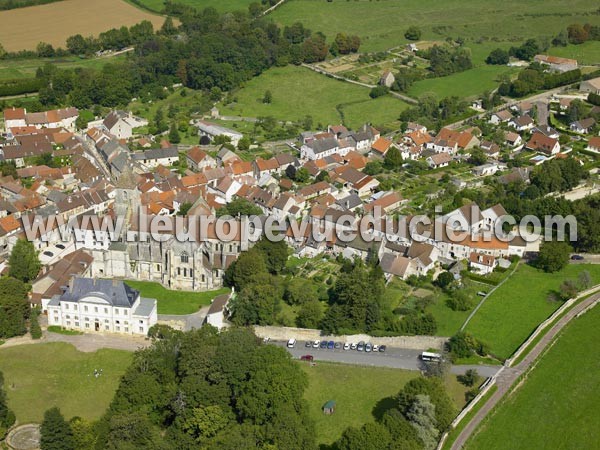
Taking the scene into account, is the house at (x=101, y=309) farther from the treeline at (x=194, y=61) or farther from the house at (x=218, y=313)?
the treeline at (x=194, y=61)

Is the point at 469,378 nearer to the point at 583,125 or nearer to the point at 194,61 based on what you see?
the point at 583,125

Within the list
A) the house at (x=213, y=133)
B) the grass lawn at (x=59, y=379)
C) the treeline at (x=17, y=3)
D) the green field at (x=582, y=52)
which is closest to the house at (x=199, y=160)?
the house at (x=213, y=133)

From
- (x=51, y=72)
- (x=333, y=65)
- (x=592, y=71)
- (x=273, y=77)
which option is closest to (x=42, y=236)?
(x=51, y=72)

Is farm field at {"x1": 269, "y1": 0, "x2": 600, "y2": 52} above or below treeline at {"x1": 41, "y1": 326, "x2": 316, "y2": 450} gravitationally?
above

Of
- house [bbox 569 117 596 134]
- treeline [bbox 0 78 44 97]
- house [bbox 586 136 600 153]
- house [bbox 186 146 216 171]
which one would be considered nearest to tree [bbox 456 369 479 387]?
house [bbox 186 146 216 171]

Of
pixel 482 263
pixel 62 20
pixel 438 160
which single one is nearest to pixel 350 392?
pixel 482 263

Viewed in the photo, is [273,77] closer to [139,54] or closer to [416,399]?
[139,54]

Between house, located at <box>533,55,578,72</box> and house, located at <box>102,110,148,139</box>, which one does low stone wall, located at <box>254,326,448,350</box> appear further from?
house, located at <box>533,55,578,72</box>
